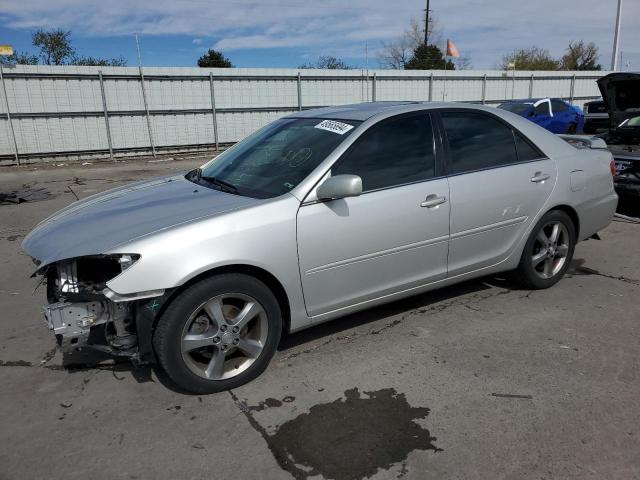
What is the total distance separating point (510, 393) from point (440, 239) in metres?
1.19

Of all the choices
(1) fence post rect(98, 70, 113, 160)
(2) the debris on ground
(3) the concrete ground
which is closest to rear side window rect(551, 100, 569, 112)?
(3) the concrete ground

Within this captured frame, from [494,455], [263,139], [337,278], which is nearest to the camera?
[494,455]

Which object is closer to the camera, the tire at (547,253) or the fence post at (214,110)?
the tire at (547,253)

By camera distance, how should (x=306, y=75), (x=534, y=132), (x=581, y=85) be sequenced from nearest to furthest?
(x=534, y=132)
(x=306, y=75)
(x=581, y=85)

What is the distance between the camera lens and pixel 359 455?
252 centimetres

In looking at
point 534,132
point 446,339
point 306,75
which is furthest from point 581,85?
point 446,339

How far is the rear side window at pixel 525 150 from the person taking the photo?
13.9ft

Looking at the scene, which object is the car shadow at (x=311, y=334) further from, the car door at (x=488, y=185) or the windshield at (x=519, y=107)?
the windshield at (x=519, y=107)

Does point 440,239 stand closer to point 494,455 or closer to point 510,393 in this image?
point 510,393

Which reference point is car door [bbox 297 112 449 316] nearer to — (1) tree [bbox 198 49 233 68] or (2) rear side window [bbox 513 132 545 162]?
(2) rear side window [bbox 513 132 545 162]

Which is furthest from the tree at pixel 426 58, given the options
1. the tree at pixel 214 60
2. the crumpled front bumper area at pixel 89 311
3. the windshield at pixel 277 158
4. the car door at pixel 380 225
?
the crumpled front bumper area at pixel 89 311

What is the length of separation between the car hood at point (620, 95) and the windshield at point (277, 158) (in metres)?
6.17

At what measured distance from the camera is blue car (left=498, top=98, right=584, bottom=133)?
1496 cm

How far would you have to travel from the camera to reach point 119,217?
3195 millimetres
